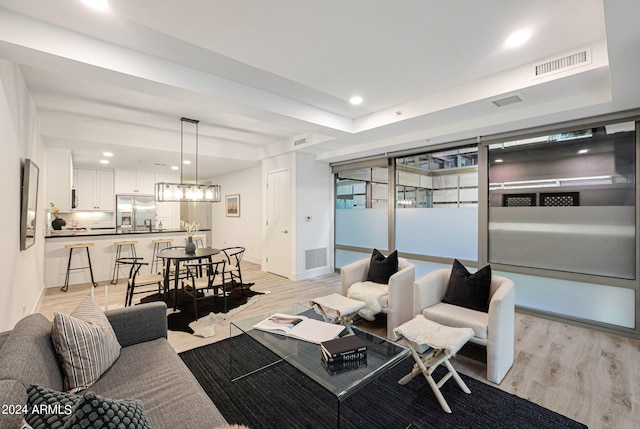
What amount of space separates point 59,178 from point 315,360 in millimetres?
6418

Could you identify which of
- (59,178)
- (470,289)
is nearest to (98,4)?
(470,289)

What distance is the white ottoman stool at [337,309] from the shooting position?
274 cm

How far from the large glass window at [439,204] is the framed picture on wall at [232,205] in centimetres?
480

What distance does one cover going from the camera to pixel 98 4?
1.98 m

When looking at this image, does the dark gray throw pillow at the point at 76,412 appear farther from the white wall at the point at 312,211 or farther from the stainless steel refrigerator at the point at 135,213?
the stainless steel refrigerator at the point at 135,213

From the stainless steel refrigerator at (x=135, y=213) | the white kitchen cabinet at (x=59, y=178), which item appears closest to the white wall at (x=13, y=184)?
the white kitchen cabinet at (x=59, y=178)

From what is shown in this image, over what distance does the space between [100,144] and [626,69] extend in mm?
6591

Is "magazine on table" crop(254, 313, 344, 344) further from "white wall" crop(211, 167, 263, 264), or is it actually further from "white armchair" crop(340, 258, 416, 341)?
"white wall" crop(211, 167, 263, 264)

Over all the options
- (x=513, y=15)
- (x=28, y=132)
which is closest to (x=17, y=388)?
(x=513, y=15)

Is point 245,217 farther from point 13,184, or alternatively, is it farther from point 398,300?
point 398,300

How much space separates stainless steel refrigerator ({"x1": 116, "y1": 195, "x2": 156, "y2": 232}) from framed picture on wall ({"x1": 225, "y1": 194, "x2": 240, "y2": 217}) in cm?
206

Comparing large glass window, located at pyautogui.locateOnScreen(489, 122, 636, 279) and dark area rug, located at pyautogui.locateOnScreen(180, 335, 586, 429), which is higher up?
large glass window, located at pyautogui.locateOnScreen(489, 122, 636, 279)

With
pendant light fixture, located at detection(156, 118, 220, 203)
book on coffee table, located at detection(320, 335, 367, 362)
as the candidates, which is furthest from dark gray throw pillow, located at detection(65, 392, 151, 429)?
pendant light fixture, located at detection(156, 118, 220, 203)

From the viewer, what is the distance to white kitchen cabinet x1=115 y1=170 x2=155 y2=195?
25.9ft
